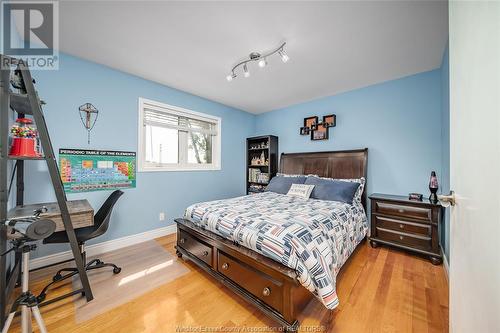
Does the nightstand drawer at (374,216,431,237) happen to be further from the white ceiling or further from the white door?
the white ceiling

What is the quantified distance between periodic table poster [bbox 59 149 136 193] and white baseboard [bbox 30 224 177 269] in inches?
28.6

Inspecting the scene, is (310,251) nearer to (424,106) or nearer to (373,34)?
(373,34)

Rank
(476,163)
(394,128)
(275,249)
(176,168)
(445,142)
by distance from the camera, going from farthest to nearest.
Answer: (176,168) < (394,128) < (445,142) < (275,249) < (476,163)

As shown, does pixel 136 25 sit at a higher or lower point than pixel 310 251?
higher

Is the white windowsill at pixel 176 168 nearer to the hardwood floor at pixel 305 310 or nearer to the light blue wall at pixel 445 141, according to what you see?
the hardwood floor at pixel 305 310

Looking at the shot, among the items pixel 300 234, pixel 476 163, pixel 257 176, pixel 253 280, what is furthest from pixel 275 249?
pixel 257 176

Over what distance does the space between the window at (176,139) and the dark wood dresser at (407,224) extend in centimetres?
287

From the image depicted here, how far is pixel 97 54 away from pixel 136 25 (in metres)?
0.87

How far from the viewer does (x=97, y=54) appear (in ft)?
7.39

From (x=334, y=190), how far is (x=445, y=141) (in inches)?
52.4

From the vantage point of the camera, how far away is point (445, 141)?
85.9 inches

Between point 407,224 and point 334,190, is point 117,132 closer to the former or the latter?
point 334,190

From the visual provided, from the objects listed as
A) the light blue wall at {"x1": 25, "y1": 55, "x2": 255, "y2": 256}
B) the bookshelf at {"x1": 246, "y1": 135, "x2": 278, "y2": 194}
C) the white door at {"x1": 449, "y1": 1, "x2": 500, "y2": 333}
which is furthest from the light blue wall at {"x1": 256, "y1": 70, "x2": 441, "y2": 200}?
the light blue wall at {"x1": 25, "y1": 55, "x2": 255, "y2": 256}

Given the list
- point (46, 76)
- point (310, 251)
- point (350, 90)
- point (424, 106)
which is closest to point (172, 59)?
point (46, 76)
